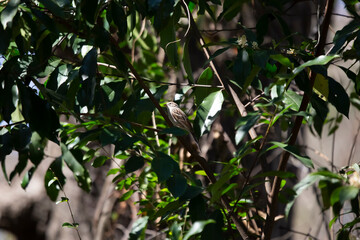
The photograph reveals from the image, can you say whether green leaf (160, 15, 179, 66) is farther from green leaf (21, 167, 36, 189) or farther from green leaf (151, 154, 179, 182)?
green leaf (21, 167, 36, 189)

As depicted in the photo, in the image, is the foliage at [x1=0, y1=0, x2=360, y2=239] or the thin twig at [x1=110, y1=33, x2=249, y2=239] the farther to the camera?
the thin twig at [x1=110, y1=33, x2=249, y2=239]

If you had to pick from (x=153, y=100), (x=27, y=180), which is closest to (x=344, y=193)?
(x=153, y=100)

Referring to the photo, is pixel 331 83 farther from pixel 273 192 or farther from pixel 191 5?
pixel 191 5

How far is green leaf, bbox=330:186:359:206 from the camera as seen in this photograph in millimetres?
1085

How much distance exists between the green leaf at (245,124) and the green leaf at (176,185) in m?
0.25

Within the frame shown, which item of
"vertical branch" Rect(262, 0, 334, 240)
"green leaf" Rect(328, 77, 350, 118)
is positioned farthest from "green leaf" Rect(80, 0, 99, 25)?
"green leaf" Rect(328, 77, 350, 118)

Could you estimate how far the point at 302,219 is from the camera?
4.20m

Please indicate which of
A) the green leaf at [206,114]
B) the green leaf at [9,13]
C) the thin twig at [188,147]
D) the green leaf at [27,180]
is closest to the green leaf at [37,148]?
the green leaf at [27,180]

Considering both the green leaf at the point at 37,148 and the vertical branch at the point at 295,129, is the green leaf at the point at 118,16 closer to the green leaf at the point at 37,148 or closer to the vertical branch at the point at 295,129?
the green leaf at the point at 37,148

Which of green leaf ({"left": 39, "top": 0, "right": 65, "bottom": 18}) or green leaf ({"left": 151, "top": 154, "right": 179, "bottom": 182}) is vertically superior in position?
green leaf ({"left": 39, "top": 0, "right": 65, "bottom": 18})

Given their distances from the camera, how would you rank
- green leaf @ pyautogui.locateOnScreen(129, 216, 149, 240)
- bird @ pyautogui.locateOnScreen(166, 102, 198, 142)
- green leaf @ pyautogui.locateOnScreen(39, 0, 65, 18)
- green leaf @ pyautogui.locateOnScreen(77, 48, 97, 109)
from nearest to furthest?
green leaf @ pyautogui.locateOnScreen(39, 0, 65, 18) < green leaf @ pyautogui.locateOnScreen(77, 48, 97, 109) < green leaf @ pyautogui.locateOnScreen(129, 216, 149, 240) < bird @ pyautogui.locateOnScreen(166, 102, 198, 142)

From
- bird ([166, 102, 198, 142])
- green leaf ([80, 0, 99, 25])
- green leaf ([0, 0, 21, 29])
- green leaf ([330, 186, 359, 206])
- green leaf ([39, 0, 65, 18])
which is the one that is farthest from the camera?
bird ([166, 102, 198, 142])

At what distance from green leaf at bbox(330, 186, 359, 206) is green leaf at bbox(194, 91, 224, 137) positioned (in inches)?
27.0

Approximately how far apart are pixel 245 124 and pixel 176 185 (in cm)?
30
